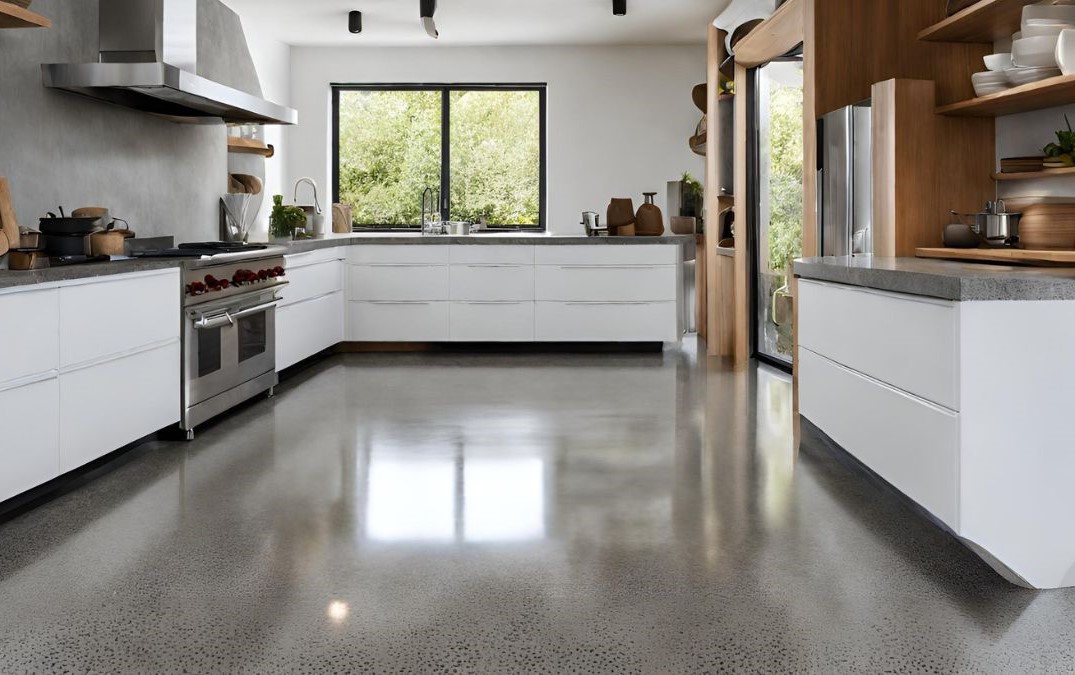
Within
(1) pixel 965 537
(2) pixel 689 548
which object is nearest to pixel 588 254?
(2) pixel 689 548

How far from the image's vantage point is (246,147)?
22.1 ft

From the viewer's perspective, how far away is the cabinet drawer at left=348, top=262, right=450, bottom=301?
7184 mm

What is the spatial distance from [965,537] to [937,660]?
15.6 inches

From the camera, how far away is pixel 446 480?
11.4 feet

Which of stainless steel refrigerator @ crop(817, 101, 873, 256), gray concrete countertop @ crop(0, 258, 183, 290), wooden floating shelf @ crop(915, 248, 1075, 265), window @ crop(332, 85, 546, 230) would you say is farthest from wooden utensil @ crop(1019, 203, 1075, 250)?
window @ crop(332, 85, 546, 230)

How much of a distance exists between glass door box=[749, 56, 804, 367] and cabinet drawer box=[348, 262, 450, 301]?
2.22 metres

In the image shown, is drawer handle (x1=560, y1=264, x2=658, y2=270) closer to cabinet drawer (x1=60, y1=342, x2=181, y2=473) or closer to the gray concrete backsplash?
the gray concrete backsplash

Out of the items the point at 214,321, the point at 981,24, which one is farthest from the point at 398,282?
the point at 981,24

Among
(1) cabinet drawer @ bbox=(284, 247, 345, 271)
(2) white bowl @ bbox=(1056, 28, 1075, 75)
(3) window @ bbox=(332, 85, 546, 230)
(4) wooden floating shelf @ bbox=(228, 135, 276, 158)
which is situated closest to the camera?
(2) white bowl @ bbox=(1056, 28, 1075, 75)

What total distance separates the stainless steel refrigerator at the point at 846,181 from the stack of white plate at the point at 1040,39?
0.88 meters

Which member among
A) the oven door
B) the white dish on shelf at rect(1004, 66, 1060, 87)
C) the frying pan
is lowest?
the oven door

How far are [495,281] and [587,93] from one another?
2.13 m

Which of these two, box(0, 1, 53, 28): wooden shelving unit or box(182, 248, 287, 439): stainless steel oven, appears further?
box(182, 248, 287, 439): stainless steel oven

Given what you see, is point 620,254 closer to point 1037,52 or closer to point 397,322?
point 397,322
